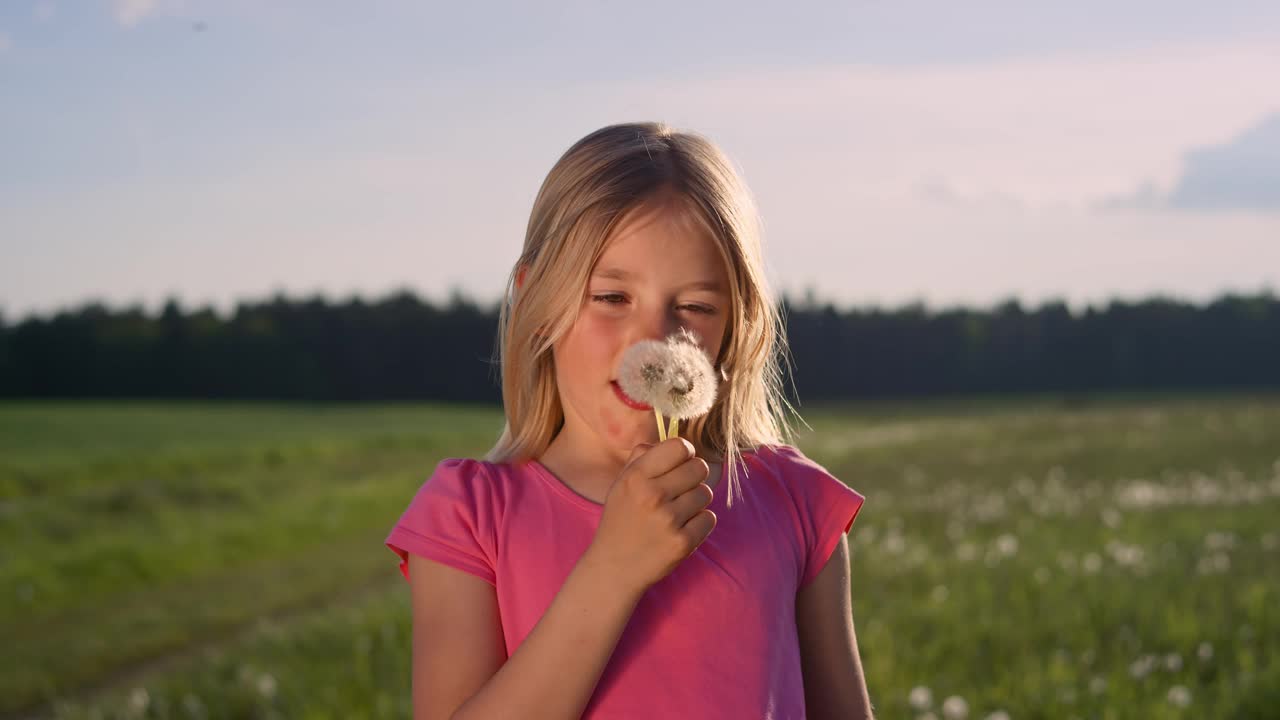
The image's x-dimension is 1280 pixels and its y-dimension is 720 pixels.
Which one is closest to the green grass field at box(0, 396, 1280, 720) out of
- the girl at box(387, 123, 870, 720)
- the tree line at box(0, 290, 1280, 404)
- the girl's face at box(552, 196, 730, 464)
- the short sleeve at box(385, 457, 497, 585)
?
the girl at box(387, 123, 870, 720)

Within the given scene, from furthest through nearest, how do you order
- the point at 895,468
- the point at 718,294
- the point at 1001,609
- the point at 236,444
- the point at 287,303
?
1. the point at 287,303
2. the point at 236,444
3. the point at 895,468
4. the point at 1001,609
5. the point at 718,294

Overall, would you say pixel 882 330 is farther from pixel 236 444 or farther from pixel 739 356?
pixel 739 356

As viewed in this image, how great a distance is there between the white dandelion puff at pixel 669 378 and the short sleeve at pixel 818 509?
0.44 meters

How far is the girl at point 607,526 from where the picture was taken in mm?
A: 1648

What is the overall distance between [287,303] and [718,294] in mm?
61264

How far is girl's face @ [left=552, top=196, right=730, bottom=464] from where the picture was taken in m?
1.77

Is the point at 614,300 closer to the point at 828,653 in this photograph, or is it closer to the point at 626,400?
the point at 626,400

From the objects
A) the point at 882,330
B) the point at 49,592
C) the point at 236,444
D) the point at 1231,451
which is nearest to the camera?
the point at 49,592

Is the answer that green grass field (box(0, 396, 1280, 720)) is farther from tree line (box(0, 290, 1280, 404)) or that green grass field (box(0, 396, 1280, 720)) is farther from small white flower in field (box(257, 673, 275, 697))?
tree line (box(0, 290, 1280, 404))

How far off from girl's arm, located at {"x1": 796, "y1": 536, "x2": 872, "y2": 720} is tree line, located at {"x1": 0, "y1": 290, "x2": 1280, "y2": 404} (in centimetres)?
4855

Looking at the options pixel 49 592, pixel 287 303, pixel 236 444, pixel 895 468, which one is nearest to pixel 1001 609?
pixel 49 592

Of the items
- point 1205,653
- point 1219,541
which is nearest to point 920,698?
point 1205,653

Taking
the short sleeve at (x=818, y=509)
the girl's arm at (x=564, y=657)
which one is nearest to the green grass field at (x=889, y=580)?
the short sleeve at (x=818, y=509)

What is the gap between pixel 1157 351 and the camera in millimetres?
61281
